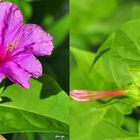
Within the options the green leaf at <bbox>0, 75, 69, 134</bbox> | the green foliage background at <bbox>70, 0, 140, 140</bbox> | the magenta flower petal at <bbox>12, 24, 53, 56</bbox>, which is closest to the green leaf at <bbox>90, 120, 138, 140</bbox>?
the green foliage background at <bbox>70, 0, 140, 140</bbox>

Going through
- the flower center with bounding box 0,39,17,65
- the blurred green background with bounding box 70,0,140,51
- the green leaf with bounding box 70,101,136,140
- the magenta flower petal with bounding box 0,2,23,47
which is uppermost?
the magenta flower petal with bounding box 0,2,23,47

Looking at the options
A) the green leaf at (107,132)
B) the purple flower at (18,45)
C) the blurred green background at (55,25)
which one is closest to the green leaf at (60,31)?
the blurred green background at (55,25)

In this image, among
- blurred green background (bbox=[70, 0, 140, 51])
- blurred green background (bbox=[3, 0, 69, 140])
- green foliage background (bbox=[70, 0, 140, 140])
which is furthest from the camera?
blurred green background (bbox=[70, 0, 140, 51])

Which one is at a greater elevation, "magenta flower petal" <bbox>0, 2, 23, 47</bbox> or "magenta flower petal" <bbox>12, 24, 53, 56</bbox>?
"magenta flower petal" <bbox>0, 2, 23, 47</bbox>

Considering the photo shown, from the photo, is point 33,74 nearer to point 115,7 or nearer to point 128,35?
point 128,35

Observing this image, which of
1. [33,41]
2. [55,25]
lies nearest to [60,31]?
[55,25]

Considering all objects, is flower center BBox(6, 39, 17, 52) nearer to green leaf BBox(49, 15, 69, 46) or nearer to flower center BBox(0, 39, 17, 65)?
flower center BBox(0, 39, 17, 65)

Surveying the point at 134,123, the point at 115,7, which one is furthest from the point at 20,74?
the point at 115,7

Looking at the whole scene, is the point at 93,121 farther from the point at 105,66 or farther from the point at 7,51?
the point at 7,51
